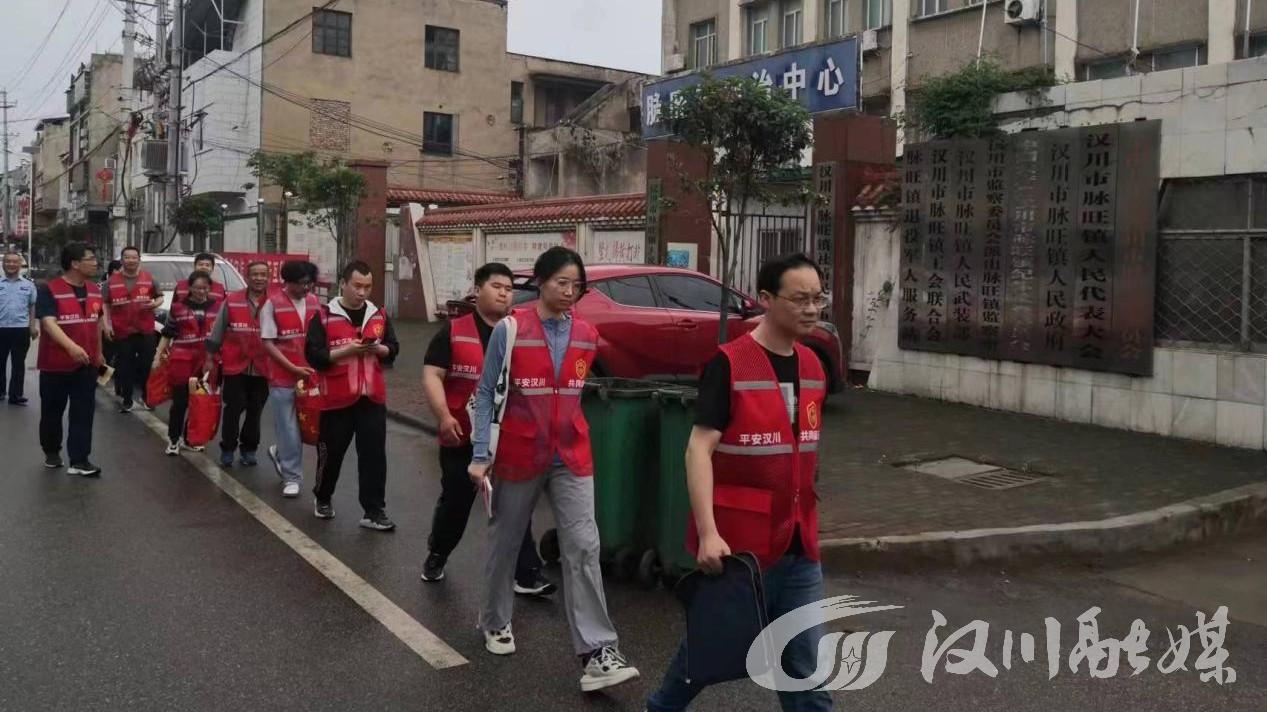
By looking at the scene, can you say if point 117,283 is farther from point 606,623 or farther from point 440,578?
point 606,623

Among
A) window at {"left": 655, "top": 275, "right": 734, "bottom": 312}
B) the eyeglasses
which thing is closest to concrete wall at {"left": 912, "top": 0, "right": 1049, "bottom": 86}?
window at {"left": 655, "top": 275, "right": 734, "bottom": 312}

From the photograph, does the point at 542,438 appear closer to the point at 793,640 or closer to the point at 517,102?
the point at 793,640

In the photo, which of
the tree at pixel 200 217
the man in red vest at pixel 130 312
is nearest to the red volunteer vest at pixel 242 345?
the man in red vest at pixel 130 312

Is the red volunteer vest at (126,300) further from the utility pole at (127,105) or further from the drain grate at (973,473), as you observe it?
the utility pole at (127,105)

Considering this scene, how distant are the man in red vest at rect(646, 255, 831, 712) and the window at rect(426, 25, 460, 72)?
3702 centimetres

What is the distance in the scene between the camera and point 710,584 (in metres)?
3.35

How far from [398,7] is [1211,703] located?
36977 mm

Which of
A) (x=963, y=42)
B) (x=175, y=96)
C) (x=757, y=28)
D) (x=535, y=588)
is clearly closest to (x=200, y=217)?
(x=175, y=96)

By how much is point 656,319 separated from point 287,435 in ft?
13.3

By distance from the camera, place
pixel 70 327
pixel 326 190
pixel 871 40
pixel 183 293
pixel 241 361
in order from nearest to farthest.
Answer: pixel 70 327 → pixel 241 361 → pixel 183 293 → pixel 871 40 → pixel 326 190

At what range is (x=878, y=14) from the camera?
848 inches

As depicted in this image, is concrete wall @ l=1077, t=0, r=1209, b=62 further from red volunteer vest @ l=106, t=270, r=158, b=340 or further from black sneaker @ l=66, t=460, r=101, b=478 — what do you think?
black sneaker @ l=66, t=460, r=101, b=478

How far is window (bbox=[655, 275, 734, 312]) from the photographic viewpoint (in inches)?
441

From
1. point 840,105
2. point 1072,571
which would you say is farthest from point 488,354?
point 840,105
